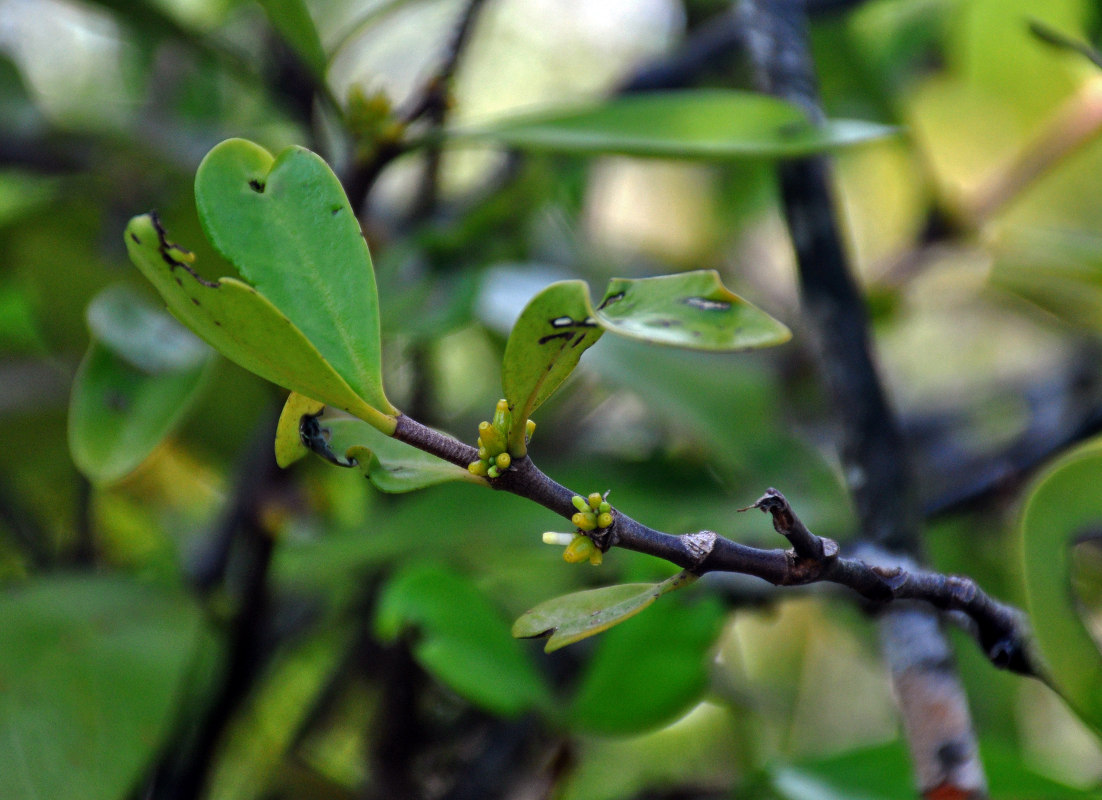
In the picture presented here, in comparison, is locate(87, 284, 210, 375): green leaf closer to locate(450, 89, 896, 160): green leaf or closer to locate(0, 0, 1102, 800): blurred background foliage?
locate(0, 0, 1102, 800): blurred background foliage

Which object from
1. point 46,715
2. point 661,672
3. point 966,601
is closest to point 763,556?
point 966,601

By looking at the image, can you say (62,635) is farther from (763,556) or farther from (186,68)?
(186,68)

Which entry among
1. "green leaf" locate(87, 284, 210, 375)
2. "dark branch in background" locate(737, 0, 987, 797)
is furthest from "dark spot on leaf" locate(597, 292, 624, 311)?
"green leaf" locate(87, 284, 210, 375)

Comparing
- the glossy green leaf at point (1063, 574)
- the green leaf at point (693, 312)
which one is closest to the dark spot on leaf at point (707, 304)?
the green leaf at point (693, 312)

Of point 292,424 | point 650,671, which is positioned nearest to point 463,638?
point 650,671

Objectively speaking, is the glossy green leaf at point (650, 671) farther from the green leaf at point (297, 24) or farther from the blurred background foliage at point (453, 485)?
the green leaf at point (297, 24)

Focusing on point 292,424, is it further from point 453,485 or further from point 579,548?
point 453,485

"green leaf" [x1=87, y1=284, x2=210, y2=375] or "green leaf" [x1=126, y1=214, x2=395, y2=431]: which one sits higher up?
"green leaf" [x1=126, y1=214, x2=395, y2=431]
